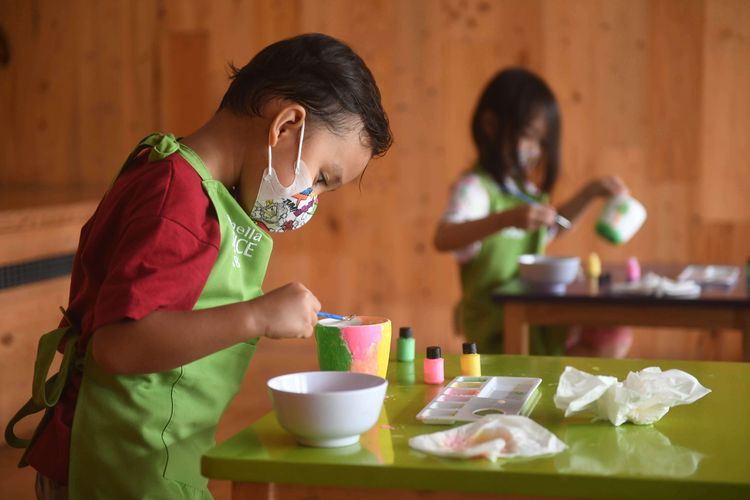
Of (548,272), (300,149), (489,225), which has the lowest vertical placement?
(548,272)

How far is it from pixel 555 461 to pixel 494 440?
7 cm

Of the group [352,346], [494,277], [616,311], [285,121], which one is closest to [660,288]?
[616,311]

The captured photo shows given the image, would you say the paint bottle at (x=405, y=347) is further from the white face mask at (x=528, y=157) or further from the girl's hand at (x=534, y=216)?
the white face mask at (x=528, y=157)

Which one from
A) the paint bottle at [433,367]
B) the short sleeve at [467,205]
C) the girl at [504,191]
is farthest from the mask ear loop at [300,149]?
the short sleeve at [467,205]

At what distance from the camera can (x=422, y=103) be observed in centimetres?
446

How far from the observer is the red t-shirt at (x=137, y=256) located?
3.78 ft

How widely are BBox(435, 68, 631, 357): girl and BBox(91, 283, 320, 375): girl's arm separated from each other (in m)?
1.71

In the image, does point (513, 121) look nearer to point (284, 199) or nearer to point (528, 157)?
point (528, 157)

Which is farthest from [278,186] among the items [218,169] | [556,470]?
[556,470]

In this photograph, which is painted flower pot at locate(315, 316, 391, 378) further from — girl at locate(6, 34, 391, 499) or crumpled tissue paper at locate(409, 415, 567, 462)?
crumpled tissue paper at locate(409, 415, 567, 462)

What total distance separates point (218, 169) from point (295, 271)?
333 centimetres

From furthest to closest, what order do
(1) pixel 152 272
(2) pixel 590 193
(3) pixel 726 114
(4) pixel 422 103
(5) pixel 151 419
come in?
(4) pixel 422 103 → (3) pixel 726 114 → (2) pixel 590 193 → (5) pixel 151 419 → (1) pixel 152 272

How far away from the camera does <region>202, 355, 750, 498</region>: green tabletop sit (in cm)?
99

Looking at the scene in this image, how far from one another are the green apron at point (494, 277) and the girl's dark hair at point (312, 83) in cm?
152
